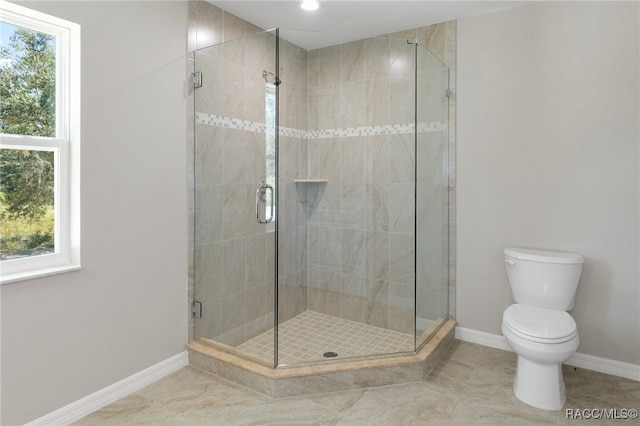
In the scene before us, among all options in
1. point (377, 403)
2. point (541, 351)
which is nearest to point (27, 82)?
point (377, 403)

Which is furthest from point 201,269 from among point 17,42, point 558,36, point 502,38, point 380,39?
point 558,36

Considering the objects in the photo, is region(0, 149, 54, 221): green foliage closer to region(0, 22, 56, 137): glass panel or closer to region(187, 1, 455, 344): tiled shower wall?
region(0, 22, 56, 137): glass panel

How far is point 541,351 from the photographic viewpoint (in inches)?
81.0

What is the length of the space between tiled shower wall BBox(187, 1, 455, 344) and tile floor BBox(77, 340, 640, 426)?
1.42 ft

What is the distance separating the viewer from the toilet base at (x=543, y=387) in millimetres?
2137

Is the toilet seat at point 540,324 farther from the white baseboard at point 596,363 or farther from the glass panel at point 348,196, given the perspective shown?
the glass panel at point 348,196

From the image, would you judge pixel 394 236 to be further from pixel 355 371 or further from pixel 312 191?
pixel 355 371

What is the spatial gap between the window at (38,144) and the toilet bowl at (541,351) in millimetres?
2432

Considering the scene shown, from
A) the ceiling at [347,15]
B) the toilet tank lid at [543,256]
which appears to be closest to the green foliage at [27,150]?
the ceiling at [347,15]

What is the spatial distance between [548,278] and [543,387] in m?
0.67

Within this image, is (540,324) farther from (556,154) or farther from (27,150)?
(27,150)

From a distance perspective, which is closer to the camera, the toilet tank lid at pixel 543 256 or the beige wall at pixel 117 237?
the beige wall at pixel 117 237

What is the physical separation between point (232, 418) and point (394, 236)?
165cm

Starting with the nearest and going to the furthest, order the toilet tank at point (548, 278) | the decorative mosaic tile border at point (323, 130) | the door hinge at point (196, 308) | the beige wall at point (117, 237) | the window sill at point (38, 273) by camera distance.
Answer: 1. the window sill at point (38, 273)
2. the beige wall at point (117, 237)
3. the toilet tank at point (548, 278)
4. the decorative mosaic tile border at point (323, 130)
5. the door hinge at point (196, 308)
